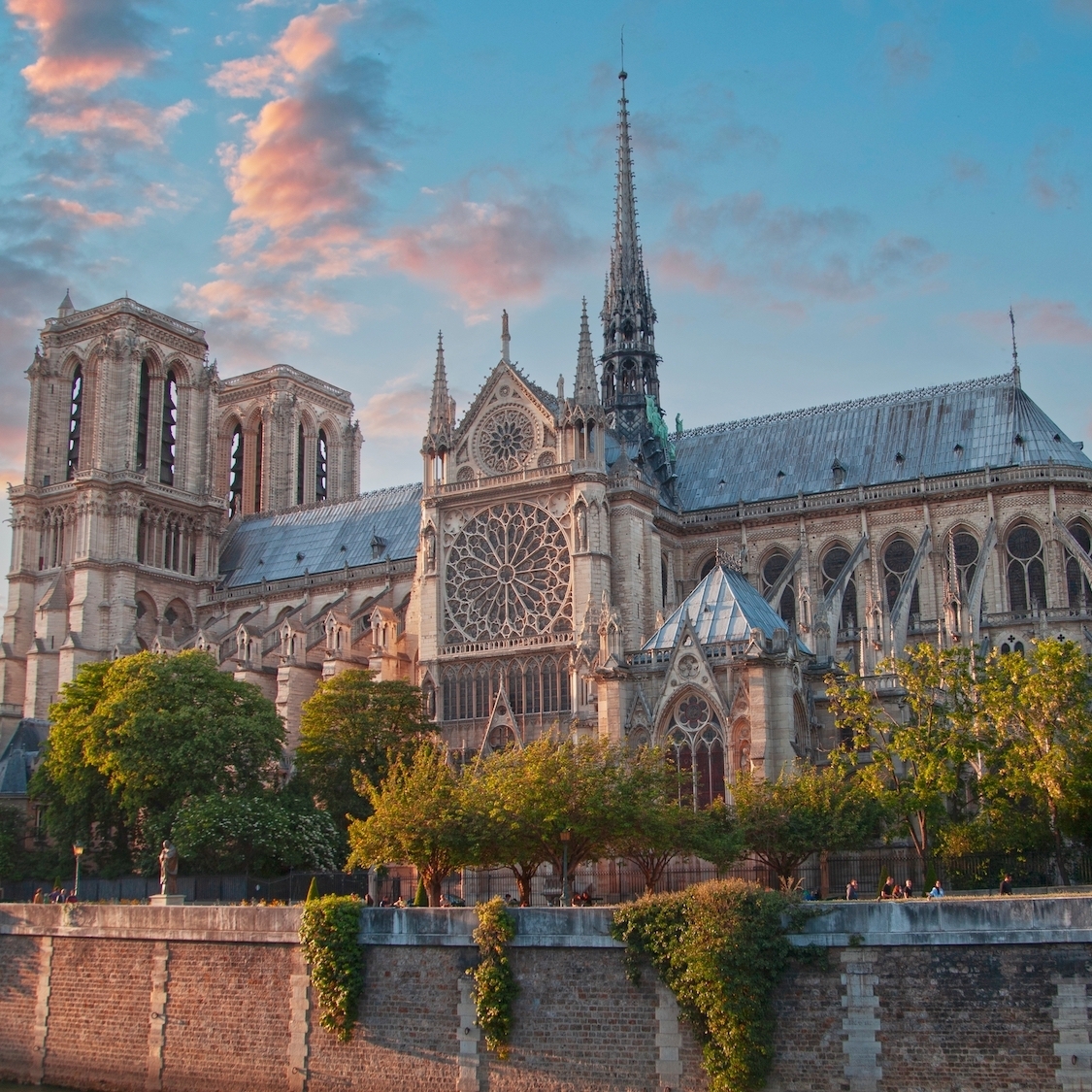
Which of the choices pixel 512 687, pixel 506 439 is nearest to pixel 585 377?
pixel 506 439

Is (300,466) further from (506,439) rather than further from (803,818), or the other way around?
(803,818)

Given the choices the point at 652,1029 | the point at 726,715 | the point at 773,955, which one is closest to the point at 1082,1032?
the point at 773,955

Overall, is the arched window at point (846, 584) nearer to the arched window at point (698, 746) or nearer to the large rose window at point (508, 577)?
the large rose window at point (508, 577)

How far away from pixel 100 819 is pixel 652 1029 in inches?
1035

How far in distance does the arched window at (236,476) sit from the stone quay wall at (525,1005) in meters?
51.7

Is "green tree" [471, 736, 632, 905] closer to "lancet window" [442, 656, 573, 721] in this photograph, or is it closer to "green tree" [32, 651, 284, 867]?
"green tree" [32, 651, 284, 867]

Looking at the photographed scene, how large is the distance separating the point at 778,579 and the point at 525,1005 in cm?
3300

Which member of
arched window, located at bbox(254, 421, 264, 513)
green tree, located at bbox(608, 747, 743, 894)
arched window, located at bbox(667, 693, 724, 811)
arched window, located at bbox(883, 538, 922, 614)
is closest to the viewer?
green tree, located at bbox(608, 747, 743, 894)

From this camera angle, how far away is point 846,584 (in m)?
58.7

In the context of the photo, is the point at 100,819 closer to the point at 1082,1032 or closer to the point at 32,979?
the point at 32,979

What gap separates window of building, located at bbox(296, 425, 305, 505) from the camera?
297ft

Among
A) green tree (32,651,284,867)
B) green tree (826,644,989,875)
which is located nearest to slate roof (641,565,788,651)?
green tree (826,644,989,875)

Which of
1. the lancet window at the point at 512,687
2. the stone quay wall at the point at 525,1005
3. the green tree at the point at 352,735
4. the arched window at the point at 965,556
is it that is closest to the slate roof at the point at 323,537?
the lancet window at the point at 512,687

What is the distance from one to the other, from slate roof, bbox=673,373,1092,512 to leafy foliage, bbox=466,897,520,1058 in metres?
34.5
